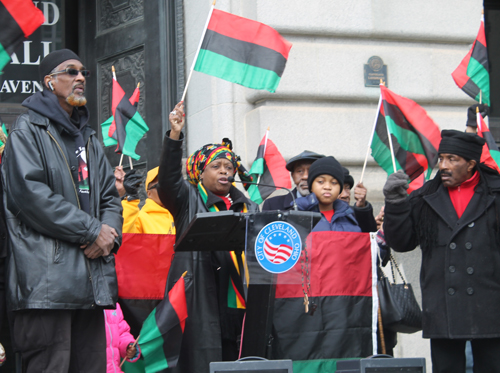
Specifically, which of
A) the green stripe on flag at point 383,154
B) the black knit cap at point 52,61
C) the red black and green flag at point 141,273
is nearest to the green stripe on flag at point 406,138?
the green stripe on flag at point 383,154

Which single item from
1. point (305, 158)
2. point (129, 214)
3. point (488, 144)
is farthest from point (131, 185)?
point (488, 144)

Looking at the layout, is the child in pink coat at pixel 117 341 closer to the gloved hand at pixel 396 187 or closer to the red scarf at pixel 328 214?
the red scarf at pixel 328 214

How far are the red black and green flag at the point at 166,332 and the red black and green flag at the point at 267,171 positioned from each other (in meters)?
2.15

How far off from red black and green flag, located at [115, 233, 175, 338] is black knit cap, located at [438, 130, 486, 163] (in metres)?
2.14

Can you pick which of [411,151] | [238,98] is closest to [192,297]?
[411,151]

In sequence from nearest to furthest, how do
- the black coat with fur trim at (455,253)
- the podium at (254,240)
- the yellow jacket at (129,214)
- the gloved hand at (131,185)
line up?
the podium at (254,240) < the black coat with fur trim at (455,253) < the yellow jacket at (129,214) < the gloved hand at (131,185)

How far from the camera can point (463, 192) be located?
5238 millimetres

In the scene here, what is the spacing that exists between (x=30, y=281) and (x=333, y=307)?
7.68 feet

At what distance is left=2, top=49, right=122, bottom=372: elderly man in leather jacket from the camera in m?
4.01

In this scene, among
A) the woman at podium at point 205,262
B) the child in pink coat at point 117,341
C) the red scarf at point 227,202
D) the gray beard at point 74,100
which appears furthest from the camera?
the red scarf at point 227,202

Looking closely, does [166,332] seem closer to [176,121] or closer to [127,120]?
[176,121]

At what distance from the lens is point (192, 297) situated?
15.9ft

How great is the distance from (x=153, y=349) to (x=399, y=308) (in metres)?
1.87

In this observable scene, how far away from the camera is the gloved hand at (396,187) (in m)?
5.00
